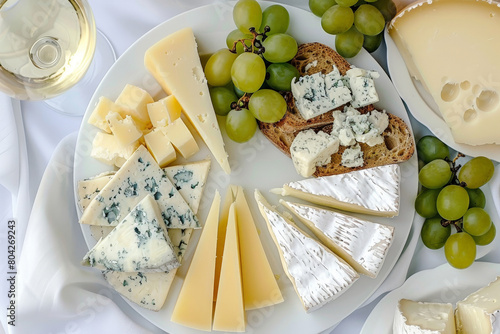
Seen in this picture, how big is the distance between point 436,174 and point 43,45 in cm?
99

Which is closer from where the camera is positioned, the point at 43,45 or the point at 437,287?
the point at 43,45

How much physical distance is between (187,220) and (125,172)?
0.63 ft

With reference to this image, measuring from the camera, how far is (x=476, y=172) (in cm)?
133

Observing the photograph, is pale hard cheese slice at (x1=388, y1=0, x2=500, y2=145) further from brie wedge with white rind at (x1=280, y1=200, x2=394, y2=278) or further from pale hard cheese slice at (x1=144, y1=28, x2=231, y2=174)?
pale hard cheese slice at (x1=144, y1=28, x2=231, y2=174)

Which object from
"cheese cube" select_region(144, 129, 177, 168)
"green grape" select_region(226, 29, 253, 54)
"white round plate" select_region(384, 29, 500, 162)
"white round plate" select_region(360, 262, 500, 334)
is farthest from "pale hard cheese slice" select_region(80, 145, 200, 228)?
"white round plate" select_region(384, 29, 500, 162)

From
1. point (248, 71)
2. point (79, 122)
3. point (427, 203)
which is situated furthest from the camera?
point (79, 122)

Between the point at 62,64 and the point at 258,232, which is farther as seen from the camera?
the point at 258,232

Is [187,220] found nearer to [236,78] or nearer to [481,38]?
[236,78]

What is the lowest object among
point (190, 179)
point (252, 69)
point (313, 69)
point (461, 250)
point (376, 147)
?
point (461, 250)

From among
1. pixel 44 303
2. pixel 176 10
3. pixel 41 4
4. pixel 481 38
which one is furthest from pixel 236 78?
pixel 44 303

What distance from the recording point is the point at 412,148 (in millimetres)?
1407

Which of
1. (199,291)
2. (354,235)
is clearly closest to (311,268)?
(354,235)

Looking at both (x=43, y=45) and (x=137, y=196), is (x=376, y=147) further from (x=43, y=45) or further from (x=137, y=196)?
(x=43, y=45)

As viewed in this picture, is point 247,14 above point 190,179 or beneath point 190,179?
above
